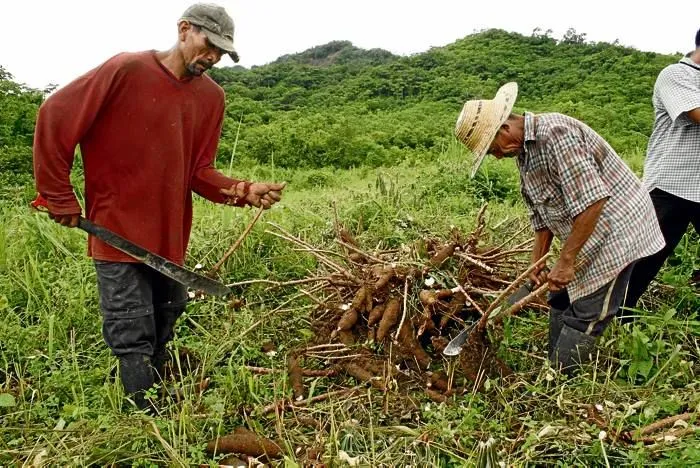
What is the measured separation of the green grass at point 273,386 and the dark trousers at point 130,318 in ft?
0.53

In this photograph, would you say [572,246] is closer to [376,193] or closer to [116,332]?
[116,332]

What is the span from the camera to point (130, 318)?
2617 mm

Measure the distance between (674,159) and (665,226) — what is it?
35cm

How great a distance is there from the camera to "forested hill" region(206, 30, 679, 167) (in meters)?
11.5

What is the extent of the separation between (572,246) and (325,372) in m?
1.31

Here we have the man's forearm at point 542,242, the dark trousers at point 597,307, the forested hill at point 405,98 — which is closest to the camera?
the dark trousers at point 597,307

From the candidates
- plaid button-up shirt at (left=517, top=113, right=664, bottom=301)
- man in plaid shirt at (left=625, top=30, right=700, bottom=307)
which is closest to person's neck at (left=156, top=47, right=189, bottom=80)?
plaid button-up shirt at (left=517, top=113, right=664, bottom=301)

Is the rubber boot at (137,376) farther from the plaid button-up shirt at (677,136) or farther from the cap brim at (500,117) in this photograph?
the plaid button-up shirt at (677,136)

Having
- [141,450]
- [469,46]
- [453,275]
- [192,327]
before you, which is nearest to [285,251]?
[192,327]

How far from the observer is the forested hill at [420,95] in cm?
1146

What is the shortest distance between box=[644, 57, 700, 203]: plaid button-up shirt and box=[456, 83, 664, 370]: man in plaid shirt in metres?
0.47

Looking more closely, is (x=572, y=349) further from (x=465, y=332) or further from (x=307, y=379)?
(x=307, y=379)

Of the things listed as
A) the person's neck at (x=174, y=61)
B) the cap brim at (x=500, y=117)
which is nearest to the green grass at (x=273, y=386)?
the cap brim at (x=500, y=117)

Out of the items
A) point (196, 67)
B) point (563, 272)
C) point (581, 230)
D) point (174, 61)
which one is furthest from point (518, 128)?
point (174, 61)
